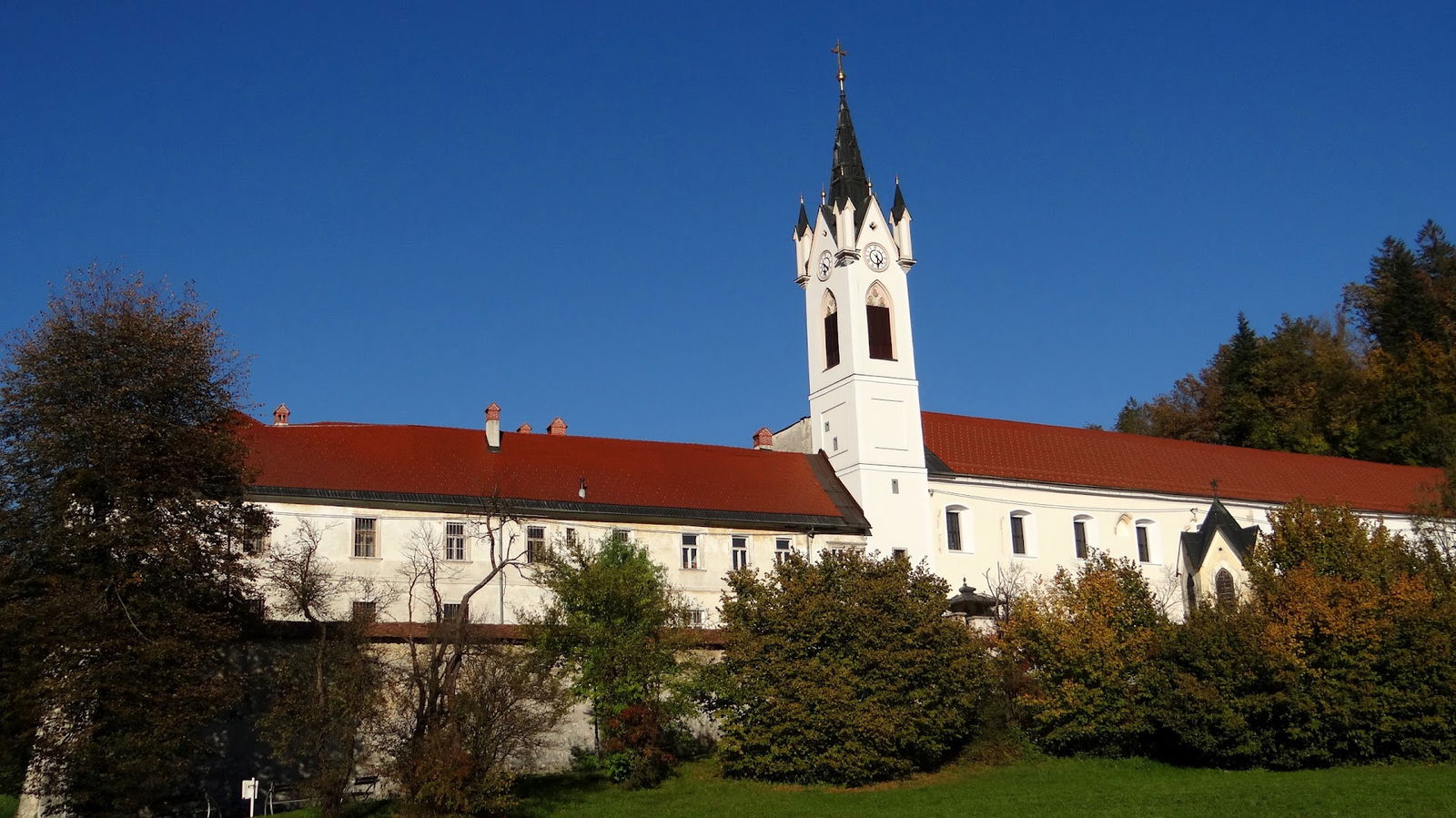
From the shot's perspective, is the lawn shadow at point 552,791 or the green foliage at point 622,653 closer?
the lawn shadow at point 552,791

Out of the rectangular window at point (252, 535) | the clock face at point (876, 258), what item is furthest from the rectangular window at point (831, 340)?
the rectangular window at point (252, 535)

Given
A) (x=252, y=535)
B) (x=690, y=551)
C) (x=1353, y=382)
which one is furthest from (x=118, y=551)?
(x=1353, y=382)

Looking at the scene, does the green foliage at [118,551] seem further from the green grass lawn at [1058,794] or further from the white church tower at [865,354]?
the white church tower at [865,354]

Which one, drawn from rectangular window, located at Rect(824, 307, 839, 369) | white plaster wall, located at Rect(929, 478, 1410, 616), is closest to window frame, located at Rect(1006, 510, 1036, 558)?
white plaster wall, located at Rect(929, 478, 1410, 616)

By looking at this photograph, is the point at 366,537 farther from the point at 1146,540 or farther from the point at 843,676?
the point at 1146,540

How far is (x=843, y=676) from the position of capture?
31.3 metres

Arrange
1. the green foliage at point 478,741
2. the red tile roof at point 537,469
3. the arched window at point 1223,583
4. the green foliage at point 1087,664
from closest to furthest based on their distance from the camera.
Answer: the green foliage at point 478,741, the green foliage at point 1087,664, the red tile roof at point 537,469, the arched window at point 1223,583

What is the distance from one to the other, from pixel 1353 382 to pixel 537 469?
147 feet

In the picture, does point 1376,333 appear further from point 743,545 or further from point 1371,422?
point 743,545

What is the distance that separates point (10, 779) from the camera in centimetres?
3406

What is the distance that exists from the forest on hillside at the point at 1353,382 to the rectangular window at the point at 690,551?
36.5m

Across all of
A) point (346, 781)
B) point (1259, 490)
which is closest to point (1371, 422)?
point (1259, 490)

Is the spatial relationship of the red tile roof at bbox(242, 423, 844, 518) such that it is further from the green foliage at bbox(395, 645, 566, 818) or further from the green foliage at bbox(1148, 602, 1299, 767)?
the green foliage at bbox(1148, 602, 1299, 767)

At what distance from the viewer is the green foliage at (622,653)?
30938 mm
